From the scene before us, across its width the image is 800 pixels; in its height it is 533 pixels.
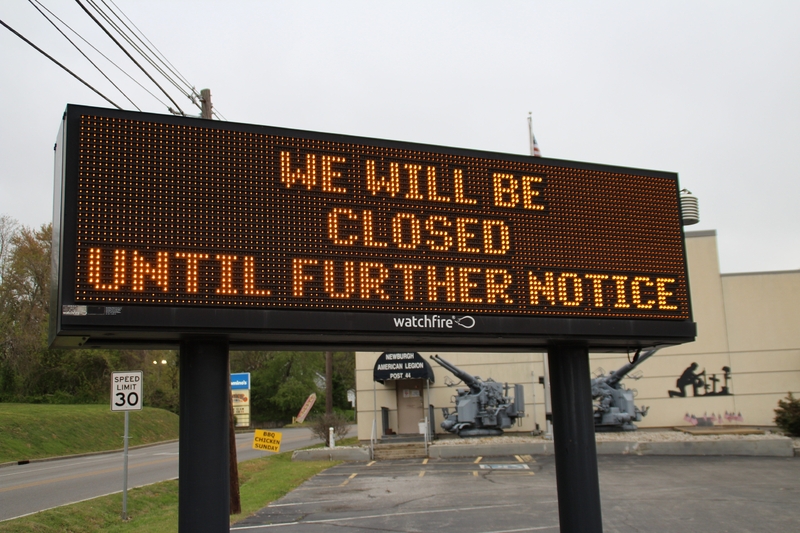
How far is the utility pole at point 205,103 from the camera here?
15734 mm

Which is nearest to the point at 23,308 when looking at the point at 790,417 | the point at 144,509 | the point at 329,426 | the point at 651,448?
the point at 329,426

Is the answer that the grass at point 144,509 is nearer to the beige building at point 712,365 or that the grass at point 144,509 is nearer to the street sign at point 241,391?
the street sign at point 241,391

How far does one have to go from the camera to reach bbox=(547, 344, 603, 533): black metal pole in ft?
27.6

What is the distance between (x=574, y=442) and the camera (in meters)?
8.61

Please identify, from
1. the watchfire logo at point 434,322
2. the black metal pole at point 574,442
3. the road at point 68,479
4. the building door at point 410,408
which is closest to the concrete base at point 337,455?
the road at point 68,479

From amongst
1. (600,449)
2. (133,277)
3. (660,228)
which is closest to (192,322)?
(133,277)

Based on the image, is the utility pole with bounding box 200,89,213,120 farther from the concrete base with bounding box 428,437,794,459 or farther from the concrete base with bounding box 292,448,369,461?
the concrete base with bounding box 428,437,794,459

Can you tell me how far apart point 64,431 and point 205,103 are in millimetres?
26385

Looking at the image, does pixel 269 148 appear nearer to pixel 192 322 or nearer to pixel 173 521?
pixel 192 322

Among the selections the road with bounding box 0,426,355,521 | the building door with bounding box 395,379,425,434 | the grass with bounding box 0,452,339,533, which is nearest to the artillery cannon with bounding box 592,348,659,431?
the building door with bounding box 395,379,425,434

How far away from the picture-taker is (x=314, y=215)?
23.4ft

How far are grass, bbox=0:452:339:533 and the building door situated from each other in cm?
861

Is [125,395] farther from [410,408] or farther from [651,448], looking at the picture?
[410,408]

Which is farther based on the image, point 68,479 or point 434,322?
point 68,479
